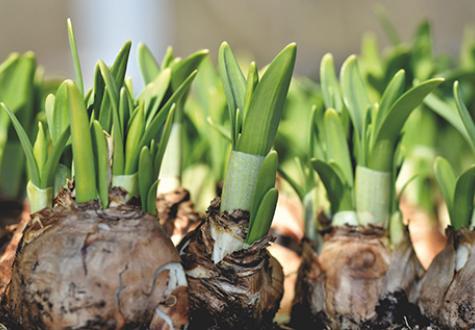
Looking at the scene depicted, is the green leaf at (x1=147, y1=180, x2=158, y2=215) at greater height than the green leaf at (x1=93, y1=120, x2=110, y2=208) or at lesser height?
lesser

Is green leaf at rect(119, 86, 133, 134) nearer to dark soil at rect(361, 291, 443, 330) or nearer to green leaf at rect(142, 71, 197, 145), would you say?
green leaf at rect(142, 71, 197, 145)

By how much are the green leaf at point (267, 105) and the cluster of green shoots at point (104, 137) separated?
0.10 metres

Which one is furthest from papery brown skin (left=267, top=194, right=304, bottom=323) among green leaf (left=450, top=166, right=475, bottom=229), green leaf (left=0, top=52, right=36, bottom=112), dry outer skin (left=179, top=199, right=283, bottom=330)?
green leaf (left=0, top=52, right=36, bottom=112)

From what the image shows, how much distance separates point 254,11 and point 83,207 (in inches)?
206

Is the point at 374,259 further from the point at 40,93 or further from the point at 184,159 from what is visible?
the point at 40,93

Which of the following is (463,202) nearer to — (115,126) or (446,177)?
(446,177)

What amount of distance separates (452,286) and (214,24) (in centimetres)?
514

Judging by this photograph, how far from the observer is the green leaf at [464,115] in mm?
902

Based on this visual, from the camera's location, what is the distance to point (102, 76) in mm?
909

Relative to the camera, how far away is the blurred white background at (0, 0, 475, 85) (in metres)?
5.18

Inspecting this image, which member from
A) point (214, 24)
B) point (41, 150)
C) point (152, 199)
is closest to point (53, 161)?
point (41, 150)

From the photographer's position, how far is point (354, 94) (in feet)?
3.49

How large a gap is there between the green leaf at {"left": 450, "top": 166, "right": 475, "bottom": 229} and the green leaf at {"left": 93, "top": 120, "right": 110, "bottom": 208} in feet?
1.51

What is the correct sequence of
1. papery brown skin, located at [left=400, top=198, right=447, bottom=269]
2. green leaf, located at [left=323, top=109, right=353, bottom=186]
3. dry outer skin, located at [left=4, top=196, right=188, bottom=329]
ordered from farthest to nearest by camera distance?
papery brown skin, located at [left=400, top=198, right=447, bottom=269] → green leaf, located at [left=323, top=109, right=353, bottom=186] → dry outer skin, located at [left=4, top=196, right=188, bottom=329]
